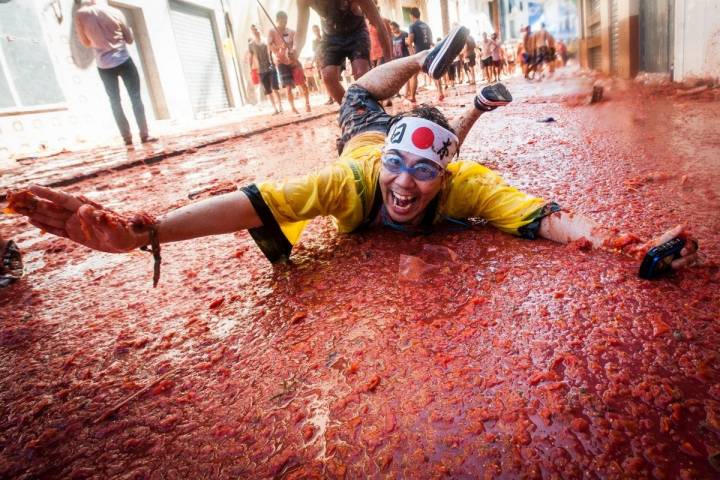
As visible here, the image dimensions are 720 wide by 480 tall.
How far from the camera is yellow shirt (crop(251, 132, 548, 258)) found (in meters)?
1.77

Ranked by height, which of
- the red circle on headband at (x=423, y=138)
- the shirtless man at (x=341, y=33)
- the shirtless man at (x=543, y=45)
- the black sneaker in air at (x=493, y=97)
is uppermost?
the shirtless man at (x=543, y=45)

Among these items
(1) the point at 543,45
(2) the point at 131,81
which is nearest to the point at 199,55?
(2) the point at 131,81

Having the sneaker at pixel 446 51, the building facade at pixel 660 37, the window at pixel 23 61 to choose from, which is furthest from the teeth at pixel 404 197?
the window at pixel 23 61

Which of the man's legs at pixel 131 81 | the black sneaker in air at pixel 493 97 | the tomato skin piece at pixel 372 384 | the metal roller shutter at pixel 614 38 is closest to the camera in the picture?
the tomato skin piece at pixel 372 384

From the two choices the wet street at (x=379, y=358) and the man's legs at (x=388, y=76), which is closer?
the wet street at (x=379, y=358)

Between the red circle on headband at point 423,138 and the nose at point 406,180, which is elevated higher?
the red circle on headband at point 423,138

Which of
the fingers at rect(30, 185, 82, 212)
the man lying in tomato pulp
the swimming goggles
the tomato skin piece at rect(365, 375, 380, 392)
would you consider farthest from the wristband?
the swimming goggles

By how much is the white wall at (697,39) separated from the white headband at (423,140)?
5204 millimetres

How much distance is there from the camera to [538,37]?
15070mm

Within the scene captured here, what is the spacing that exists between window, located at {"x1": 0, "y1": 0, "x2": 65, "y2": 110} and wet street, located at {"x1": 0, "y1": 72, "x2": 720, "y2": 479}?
8.43 meters

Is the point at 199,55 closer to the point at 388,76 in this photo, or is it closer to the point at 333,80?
the point at 333,80

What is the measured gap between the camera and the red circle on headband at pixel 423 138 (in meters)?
1.89

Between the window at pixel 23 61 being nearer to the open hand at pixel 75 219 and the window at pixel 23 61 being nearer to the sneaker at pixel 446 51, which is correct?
the sneaker at pixel 446 51

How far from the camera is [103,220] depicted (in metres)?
1.43
